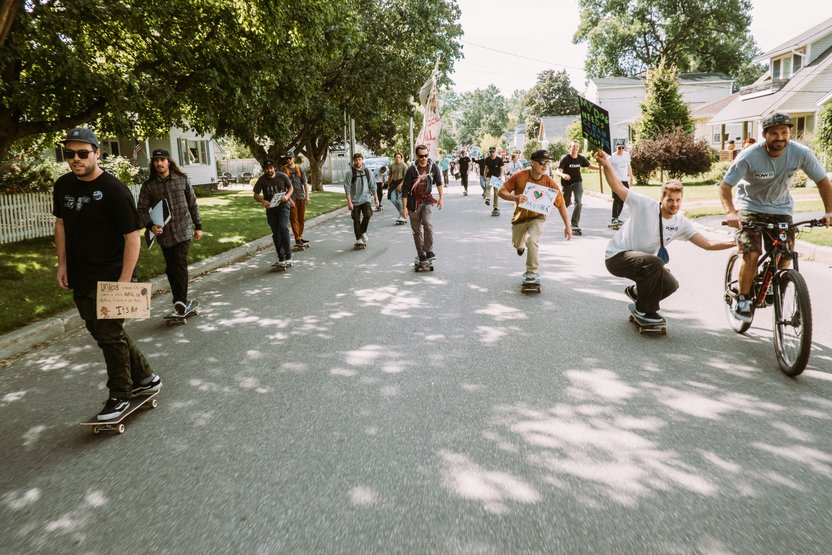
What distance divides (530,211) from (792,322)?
13.1 feet

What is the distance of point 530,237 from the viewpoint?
26.7ft

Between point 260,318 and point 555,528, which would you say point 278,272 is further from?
point 555,528

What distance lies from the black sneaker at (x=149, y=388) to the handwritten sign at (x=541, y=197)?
16.8ft

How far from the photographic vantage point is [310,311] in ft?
23.8

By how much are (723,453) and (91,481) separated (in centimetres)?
353

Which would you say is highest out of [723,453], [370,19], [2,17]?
[370,19]

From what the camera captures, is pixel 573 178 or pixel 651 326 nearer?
pixel 651 326

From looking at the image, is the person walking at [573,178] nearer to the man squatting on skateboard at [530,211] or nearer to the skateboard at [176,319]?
the man squatting on skateboard at [530,211]

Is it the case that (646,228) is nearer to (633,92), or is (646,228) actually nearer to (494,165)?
(494,165)

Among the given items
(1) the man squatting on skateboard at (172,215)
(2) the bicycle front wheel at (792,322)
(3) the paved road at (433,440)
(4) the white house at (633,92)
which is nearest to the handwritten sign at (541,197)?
(3) the paved road at (433,440)

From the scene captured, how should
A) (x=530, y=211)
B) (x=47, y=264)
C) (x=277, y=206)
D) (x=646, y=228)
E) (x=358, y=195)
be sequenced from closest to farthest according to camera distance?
(x=646, y=228)
(x=530, y=211)
(x=277, y=206)
(x=47, y=264)
(x=358, y=195)

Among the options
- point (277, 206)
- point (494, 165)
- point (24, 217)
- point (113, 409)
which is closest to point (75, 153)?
point (113, 409)

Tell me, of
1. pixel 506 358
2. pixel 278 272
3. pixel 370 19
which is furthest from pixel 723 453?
pixel 370 19

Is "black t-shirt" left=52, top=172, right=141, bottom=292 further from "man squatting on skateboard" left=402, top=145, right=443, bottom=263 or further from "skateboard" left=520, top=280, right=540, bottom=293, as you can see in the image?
"man squatting on skateboard" left=402, top=145, right=443, bottom=263
